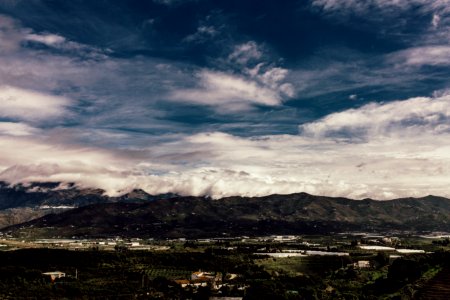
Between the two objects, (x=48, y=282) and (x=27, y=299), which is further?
(x=48, y=282)

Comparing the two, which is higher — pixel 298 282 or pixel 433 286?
pixel 433 286

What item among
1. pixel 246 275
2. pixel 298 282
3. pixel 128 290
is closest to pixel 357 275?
pixel 298 282

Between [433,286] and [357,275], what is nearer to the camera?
[433,286]

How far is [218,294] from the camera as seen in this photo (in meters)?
149

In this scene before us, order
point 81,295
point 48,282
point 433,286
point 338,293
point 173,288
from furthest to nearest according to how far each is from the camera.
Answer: point 48,282
point 173,288
point 81,295
point 338,293
point 433,286

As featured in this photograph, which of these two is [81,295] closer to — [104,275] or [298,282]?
[104,275]

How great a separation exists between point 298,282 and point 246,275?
3006 cm

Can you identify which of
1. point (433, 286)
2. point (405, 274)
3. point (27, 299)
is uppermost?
point (433, 286)

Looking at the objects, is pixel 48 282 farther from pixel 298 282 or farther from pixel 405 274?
pixel 405 274

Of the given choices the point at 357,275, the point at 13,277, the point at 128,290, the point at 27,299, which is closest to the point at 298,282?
the point at 357,275

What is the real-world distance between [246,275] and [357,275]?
40833 millimetres

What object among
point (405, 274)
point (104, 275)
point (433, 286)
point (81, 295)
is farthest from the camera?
point (104, 275)

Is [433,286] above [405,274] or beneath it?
above

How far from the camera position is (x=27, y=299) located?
145m
